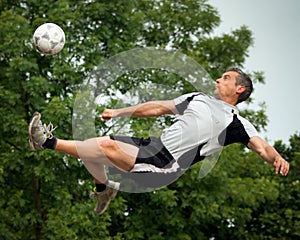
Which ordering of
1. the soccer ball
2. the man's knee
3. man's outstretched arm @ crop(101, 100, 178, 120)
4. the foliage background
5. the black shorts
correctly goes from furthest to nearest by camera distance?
1. the foliage background
2. the soccer ball
3. man's outstretched arm @ crop(101, 100, 178, 120)
4. the black shorts
5. the man's knee

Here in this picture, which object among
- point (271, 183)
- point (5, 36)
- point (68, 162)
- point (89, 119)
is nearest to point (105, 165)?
point (89, 119)

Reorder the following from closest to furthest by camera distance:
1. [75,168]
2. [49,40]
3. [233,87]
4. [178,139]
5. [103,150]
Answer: [103,150], [178,139], [233,87], [49,40], [75,168]

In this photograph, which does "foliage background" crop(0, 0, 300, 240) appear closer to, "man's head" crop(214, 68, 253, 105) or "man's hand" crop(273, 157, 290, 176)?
"man's head" crop(214, 68, 253, 105)

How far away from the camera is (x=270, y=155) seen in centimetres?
769

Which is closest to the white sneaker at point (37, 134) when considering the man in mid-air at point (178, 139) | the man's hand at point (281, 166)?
the man in mid-air at point (178, 139)

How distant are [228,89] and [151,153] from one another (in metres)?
0.98

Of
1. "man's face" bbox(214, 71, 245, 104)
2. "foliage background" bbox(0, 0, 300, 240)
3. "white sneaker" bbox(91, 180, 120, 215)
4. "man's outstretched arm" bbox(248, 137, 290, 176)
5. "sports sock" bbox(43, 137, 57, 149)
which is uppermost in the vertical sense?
"man's face" bbox(214, 71, 245, 104)

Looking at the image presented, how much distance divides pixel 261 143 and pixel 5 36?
12.1 m

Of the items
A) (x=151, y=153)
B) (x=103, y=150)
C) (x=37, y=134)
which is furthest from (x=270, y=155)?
(x=37, y=134)

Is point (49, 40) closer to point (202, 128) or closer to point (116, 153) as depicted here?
point (116, 153)

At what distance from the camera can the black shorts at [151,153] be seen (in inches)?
307

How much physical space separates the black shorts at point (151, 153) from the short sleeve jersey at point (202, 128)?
0.05m

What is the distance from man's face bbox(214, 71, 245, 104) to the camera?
805cm

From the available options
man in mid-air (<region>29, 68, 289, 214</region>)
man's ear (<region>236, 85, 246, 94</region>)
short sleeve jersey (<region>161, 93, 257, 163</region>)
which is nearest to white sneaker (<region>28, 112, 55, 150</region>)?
man in mid-air (<region>29, 68, 289, 214</region>)
